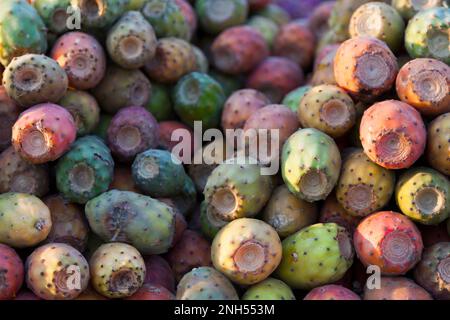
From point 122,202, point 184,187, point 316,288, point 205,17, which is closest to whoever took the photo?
point 316,288

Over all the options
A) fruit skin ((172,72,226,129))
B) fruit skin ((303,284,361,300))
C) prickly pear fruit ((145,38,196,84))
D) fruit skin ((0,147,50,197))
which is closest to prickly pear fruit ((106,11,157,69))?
prickly pear fruit ((145,38,196,84))

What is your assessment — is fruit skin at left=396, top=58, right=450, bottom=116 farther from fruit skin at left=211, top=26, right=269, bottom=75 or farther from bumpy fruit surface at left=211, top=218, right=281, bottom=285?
fruit skin at left=211, top=26, right=269, bottom=75

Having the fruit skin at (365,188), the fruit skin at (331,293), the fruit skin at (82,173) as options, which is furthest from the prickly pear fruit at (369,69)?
the fruit skin at (82,173)

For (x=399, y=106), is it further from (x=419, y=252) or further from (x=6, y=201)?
(x=6, y=201)

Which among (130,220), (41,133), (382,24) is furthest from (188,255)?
(382,24)

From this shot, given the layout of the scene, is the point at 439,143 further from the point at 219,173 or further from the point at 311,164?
the point at 219,173

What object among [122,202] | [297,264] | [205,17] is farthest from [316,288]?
[205,17]
